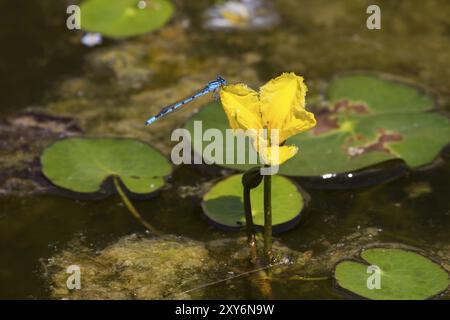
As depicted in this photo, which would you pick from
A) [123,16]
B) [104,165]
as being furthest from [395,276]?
[123,16]

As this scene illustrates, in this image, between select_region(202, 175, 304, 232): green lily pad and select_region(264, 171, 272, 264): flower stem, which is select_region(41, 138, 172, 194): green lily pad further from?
select_region(264, 171, 272, 264): flower stem

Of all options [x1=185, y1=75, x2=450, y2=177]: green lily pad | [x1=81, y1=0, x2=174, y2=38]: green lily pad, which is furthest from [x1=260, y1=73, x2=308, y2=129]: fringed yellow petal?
[x1=81, y1=0, x2=174, y2=38]: green lily pad

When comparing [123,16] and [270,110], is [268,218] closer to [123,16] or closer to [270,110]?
[270,110]

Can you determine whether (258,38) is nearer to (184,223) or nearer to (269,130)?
(184,223)

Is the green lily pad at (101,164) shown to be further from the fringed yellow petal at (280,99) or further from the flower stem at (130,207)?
the fringed yellow petal at (280,99)

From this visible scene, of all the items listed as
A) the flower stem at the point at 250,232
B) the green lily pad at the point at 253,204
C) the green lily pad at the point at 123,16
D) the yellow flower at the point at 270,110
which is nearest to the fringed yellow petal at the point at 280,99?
the yellow flower at the point at 270,110

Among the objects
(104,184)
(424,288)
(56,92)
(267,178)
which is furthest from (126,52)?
(424,288)

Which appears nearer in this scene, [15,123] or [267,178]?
[267,178]
